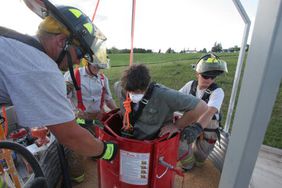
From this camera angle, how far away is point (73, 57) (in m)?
1.38

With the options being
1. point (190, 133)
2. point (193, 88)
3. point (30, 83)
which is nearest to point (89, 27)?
point (30, 83)

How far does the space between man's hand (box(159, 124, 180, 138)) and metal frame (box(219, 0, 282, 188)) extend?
85 cm

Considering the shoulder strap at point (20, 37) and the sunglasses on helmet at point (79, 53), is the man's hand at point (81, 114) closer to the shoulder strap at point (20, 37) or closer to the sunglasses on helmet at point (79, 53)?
the sunglasses on helmet at point (79, 53)

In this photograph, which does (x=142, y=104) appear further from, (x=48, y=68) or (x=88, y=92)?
(x=88, y=92)

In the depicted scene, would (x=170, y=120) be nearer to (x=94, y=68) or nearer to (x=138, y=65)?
(x=138, y=65)

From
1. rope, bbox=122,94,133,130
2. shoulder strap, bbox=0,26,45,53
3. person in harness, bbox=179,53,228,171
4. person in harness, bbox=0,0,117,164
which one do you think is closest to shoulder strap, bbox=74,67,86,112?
rope, bbox=122,94,133,130

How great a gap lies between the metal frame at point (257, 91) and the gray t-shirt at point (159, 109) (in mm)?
862

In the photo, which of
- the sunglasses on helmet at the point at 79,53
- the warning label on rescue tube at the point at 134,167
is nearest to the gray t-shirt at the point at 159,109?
the warning label on rescue tube at the point at 134,167

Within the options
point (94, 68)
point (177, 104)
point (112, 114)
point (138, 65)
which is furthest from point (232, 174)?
point (94, 68)

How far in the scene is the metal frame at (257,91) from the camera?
757 mm

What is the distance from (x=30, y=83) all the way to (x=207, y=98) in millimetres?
2023

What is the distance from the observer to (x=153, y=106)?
74.2 inches

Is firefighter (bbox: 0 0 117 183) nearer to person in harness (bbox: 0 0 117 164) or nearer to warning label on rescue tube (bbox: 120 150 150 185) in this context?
person in harness (bbox: 0 0 117 164)

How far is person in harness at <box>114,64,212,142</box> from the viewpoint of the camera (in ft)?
6.04
